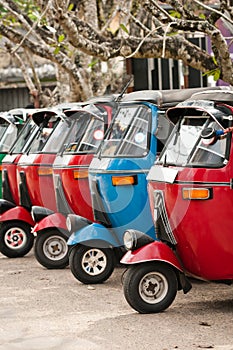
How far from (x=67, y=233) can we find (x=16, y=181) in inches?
90.1

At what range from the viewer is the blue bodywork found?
412 inches

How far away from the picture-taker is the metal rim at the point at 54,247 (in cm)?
1225

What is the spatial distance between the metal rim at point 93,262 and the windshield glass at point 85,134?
4.49ft

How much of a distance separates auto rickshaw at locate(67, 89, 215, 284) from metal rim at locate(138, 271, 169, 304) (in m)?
1.61

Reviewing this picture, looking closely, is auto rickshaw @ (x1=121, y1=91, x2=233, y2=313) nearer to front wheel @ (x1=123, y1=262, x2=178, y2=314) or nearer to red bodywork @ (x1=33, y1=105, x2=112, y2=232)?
front wheel @ (x1=123, y1=262, x2=178, y2=314)

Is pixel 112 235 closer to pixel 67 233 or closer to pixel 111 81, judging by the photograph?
pixel 67 233

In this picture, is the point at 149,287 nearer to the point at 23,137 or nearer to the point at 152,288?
the point at 152,288

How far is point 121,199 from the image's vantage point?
34.6 ft

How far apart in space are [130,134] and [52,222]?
189cm

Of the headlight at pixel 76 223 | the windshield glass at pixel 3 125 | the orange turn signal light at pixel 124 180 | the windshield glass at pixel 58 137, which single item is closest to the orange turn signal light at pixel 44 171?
the windshield glass at pixel 58 137

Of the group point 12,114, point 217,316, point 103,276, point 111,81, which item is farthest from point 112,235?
point 111,81

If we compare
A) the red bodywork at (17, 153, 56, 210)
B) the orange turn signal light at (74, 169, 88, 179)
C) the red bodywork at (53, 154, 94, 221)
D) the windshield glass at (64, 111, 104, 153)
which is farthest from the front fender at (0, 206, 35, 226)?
the orange turn signal light at (74, 169, 88, 179)

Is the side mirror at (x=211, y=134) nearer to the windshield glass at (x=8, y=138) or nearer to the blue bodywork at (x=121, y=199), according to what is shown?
the blue bodywork at (x=121, y=199)

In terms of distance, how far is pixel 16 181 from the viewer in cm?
1420
